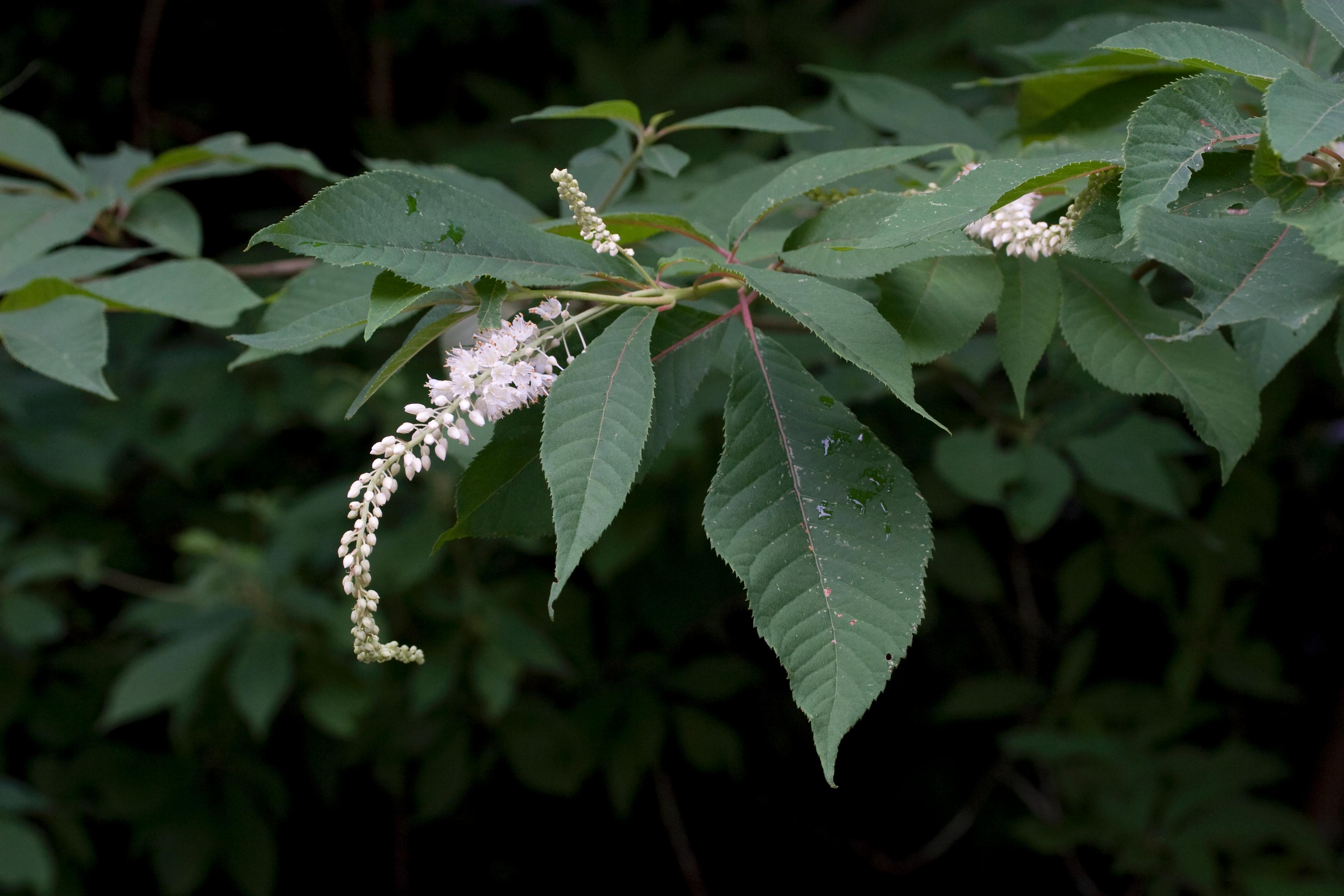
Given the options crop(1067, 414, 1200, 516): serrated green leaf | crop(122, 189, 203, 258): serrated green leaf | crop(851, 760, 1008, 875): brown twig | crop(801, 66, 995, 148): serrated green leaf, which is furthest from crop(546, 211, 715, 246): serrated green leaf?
crop(851, 760, 1008, 875): brown twig

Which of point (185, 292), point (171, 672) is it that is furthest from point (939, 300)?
point (171, 672)

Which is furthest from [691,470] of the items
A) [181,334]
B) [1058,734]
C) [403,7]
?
[403,7]

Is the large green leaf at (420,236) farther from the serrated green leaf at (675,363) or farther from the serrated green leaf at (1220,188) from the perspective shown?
the serrated green leaf at (1220,188)

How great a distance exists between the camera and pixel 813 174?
881 mm

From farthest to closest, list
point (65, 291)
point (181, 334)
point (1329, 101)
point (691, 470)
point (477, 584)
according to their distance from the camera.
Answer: point (181, 334), point (477, 584), point (691, 470), point (65, 291), point (1329, 101)

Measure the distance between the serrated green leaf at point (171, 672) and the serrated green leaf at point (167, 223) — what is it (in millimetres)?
1246

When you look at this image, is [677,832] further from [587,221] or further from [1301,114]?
[1301,114]

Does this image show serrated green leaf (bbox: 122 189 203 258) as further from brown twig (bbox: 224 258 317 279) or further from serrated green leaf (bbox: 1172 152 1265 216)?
serrated green leaf (bbox: 1172 152 1265 216)

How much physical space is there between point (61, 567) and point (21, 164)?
1401 mm

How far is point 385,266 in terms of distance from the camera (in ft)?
2.20

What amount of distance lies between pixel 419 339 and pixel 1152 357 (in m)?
0.64

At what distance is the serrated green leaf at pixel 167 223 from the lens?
1326 millimetres

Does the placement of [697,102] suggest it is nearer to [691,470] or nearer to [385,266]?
[691,470]

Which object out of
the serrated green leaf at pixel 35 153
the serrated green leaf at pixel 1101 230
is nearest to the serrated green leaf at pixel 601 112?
the serrated green leaf at pixel 1101 230
